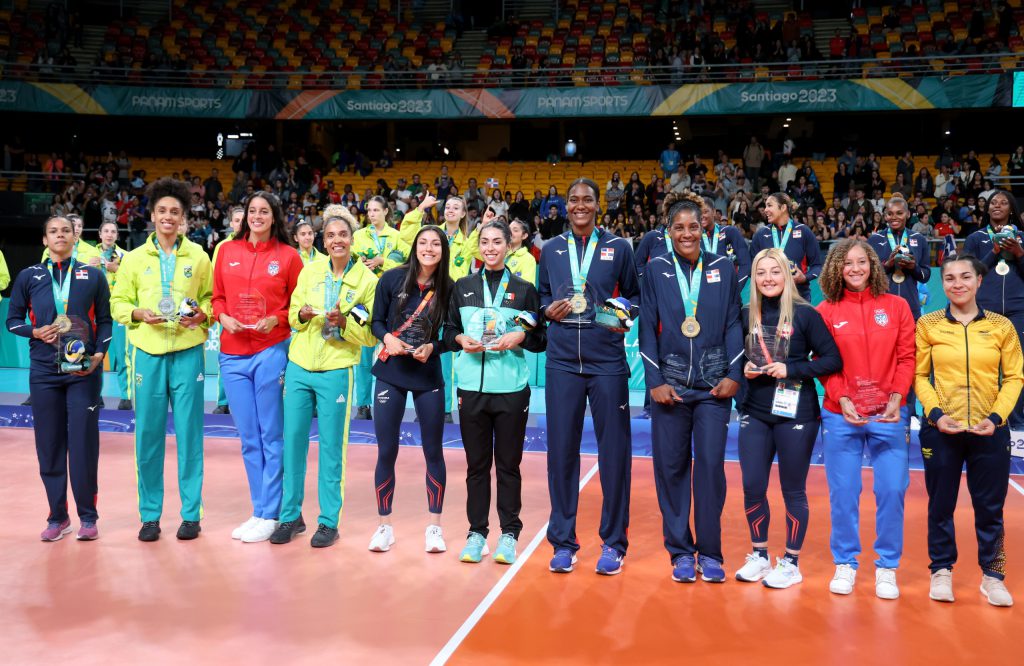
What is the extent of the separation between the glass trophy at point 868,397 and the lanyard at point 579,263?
5.35 feet

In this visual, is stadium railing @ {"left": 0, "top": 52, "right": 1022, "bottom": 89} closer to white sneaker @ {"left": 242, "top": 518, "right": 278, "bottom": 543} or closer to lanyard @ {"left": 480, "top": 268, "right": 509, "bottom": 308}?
lanyard @ {"left": 480, "top": 268, "right": 509, "bottom": 308}

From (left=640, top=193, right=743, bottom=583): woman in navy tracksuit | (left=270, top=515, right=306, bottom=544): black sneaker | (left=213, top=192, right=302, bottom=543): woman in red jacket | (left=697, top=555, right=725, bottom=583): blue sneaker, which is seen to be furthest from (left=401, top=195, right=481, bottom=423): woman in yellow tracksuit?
(left=697, top=555, right=725, bottom=583): blue sneaker

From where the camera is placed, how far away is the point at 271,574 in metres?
5.54

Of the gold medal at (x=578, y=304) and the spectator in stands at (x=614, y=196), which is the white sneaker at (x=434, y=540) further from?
the spectator in stands at (x=614, y=196)

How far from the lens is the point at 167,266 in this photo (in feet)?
20.6

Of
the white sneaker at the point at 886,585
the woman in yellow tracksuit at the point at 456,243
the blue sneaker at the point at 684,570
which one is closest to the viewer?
the white sneaker at the point at 886,585

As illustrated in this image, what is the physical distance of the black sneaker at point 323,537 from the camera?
6086 millimetres

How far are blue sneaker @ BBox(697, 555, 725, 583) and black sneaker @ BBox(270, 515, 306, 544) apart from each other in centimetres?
264

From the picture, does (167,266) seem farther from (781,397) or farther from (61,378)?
(781,397)

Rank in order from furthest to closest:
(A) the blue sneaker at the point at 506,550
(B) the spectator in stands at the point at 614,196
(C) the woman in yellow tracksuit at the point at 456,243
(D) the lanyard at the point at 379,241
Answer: (B) the spectator in stands at the point at 614,196, (D) the lanyard at the point at 379,241, (C) the woman in yellow tracksuit at the point at 456,243, (A) the blue sneaker at the point at 506,550

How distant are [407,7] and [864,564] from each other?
25.6m

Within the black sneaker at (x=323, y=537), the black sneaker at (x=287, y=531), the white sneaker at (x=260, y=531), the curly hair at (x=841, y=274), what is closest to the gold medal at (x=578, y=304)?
the curly hair at (x=841, y=274)

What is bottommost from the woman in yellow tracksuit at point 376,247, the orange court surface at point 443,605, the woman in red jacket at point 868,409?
the orange court surface at point 443,605

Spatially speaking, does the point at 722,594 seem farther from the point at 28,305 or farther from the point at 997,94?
the point at 997,94
